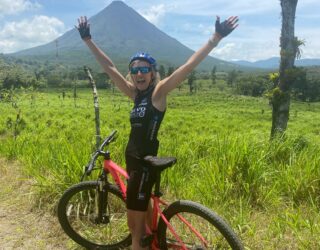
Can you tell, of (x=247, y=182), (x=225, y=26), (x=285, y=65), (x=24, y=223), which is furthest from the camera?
(x=285, y=65)

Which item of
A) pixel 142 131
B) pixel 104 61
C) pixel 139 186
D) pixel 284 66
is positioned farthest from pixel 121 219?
pixel 284 66

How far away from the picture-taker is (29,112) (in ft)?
147

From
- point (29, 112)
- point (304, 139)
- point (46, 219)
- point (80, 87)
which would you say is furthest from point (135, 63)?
point (80, 87)

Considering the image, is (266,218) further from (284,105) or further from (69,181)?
(284,105)

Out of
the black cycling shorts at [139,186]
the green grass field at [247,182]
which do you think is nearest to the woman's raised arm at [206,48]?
the black cycling shorts at [139,186]

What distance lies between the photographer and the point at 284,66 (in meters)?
8.17

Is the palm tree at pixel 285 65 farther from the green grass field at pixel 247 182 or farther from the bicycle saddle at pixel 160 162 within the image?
the bicycle saddle at pixel 160 162

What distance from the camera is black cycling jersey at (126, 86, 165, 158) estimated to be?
373 centimetres

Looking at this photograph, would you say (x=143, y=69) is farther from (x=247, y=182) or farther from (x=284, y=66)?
(x=284, y=66)

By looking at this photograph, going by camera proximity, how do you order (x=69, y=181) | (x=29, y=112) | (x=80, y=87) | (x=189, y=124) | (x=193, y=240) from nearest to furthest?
(x=193, y=240) → (x=69, y=181) → (x=29, y=112) → (x=189, y=124) → (x=80, y=87)

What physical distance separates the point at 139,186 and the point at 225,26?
1.69m

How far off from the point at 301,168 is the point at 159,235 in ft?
9.13

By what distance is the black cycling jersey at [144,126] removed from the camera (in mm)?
3732

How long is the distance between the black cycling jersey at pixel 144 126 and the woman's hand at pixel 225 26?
85 cm
